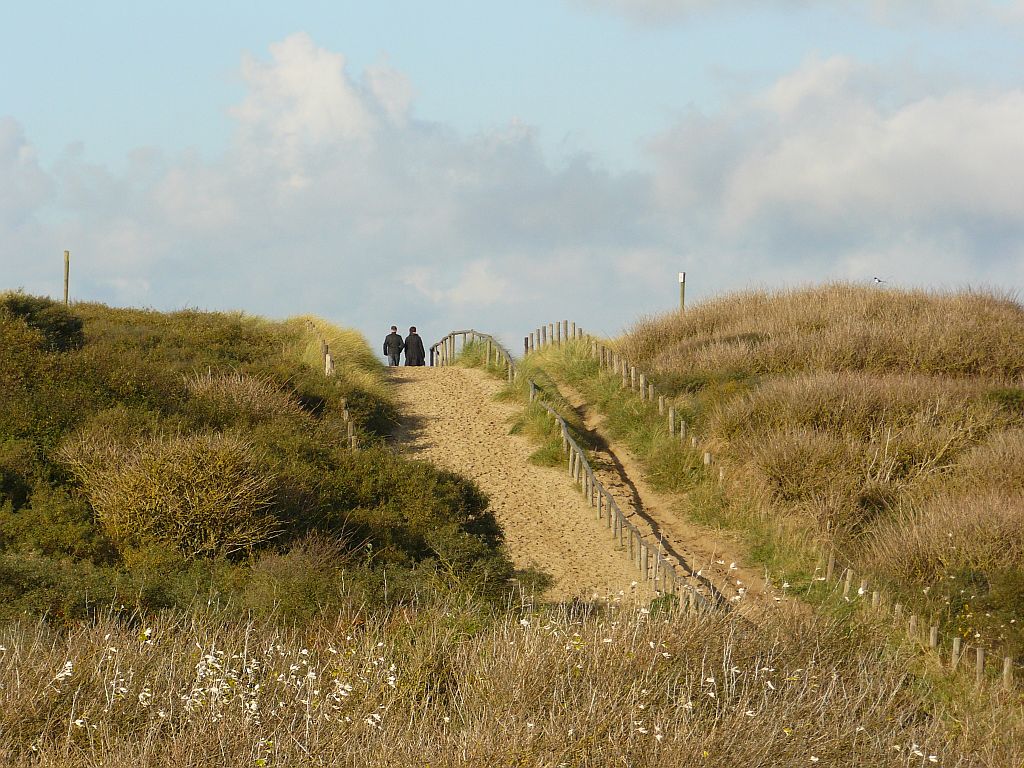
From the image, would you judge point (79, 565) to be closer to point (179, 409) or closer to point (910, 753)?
point (179, 409)

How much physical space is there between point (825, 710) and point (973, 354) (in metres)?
16.5

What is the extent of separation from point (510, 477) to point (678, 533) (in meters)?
3.74

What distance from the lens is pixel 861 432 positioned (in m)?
17.2

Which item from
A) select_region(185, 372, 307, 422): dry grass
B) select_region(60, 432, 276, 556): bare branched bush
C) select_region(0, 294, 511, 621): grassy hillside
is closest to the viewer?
select_region(0, 294, 511, 621): grassy hillside

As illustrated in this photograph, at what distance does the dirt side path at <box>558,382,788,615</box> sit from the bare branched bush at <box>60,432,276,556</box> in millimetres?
5096

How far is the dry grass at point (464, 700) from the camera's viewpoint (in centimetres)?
634

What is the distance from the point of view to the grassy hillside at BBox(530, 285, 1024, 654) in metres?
12.8

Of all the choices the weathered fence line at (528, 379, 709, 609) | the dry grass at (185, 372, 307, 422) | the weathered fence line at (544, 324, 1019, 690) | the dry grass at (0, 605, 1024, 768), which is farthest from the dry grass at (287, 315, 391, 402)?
the dry grass at (0, 605, 1024, 768)

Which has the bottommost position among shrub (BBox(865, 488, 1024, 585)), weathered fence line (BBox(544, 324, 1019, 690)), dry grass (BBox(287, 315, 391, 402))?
weathered fence line (BBox(544, 324, 1019, 690))

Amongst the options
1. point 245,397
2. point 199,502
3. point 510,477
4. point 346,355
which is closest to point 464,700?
point 199,502

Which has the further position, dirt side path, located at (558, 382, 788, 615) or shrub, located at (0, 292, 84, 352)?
shrub, located at (0, 292, 84, 352)

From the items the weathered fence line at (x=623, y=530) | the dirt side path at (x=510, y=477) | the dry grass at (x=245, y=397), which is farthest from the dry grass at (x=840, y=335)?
the dry grass at (x=245, y=397)

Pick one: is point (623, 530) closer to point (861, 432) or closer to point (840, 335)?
point (861, 432)

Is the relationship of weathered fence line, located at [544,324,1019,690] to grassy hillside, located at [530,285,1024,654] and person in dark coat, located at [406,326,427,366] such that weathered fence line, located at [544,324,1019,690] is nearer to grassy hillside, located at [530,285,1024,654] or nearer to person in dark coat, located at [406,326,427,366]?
grassy hillside, located at [530,285,1024,654]
